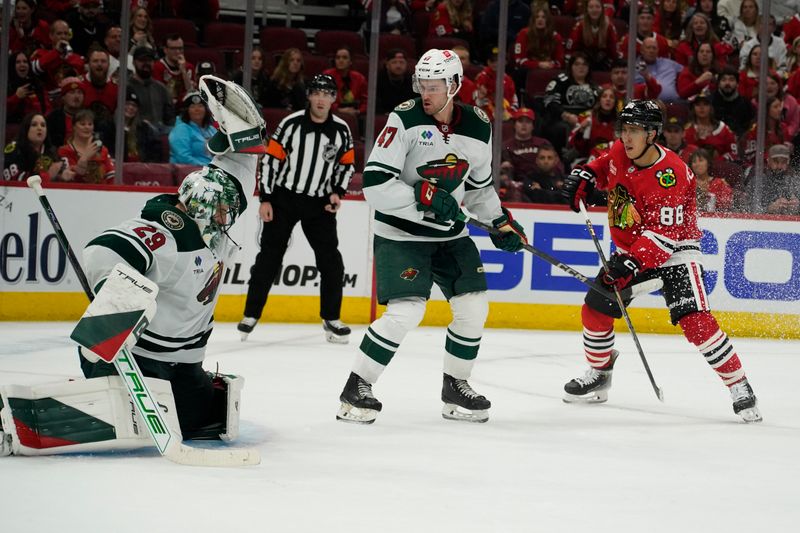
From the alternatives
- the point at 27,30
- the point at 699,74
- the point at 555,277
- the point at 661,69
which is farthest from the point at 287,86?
the point at 699,74

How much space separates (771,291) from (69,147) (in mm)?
4270

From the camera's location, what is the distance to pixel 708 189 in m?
7.16

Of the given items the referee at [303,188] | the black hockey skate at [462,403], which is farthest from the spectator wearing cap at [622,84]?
the black hockey skate at [462,403]

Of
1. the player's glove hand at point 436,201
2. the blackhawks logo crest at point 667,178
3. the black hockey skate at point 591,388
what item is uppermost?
the blackhawks logo crest at point 667,178

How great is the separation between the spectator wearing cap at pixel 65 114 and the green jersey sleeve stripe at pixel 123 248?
3773mm

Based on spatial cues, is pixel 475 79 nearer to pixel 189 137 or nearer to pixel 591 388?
pixel 189 137

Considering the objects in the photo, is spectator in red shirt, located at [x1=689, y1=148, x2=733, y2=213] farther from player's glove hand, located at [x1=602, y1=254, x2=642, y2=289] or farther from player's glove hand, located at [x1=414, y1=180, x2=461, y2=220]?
player's glove hand, located at [x1=414, y1=180, x2=461, y2=220]

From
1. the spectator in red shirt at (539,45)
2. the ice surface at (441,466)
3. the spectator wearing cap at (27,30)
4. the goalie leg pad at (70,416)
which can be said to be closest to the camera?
the ice surface at (441,466)

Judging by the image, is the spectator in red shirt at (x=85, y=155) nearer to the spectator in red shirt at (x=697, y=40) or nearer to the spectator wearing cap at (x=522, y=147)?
the spectator wearing cap at (x=522, y=147)

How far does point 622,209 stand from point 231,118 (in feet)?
5.68

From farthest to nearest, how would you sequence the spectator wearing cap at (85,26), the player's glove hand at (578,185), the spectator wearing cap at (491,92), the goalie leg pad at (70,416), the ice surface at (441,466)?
1. the spectator wearing cap at (491,92)
2. the spectator wearing cap at (85,26)
3. the player's glove hand at (578,185)
4. the goalie leg pad at (70,416)
5. the ice surface at (441,466)

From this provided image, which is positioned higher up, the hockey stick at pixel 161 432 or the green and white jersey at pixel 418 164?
the green and white jersey at pixel 418 164

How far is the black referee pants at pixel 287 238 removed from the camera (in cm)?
609

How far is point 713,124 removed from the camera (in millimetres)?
7387
